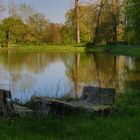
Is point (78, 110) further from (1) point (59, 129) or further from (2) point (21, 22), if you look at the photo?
(2) point (21, 22)

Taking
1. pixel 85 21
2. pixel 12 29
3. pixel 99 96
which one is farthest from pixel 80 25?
pixel 99 96

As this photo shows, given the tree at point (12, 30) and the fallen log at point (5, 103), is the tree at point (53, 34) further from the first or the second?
the fallen log at point (5, 103)

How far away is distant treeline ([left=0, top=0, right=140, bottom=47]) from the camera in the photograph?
72.4 m

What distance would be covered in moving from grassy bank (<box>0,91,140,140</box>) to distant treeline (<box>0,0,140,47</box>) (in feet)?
129

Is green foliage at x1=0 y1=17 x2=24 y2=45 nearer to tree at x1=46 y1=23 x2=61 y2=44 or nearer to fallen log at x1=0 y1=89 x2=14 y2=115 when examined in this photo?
tree at x1=46 y1=23 x2=61 y2=44

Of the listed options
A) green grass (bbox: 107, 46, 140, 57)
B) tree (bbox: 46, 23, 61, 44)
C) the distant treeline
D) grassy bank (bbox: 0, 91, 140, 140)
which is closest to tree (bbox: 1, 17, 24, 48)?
the distant treeline

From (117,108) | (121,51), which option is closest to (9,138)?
(117,108)

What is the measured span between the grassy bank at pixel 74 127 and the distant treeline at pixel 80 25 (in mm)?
39461

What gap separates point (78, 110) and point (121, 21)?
2846 inches

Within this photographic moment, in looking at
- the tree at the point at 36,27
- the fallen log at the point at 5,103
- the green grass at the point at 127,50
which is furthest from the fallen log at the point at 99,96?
the tree at the point at 36,27

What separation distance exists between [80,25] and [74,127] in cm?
8249

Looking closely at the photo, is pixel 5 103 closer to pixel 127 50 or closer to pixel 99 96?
pixel 99 96

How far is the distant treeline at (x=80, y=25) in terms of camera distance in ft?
237

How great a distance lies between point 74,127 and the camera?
818 cm
